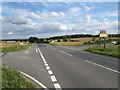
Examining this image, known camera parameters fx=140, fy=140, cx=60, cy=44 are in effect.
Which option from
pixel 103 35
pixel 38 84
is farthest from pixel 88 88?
pixel 103 35

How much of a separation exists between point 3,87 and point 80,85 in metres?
2.97

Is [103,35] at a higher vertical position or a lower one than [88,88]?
higher

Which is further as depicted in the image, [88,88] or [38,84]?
[38,84]

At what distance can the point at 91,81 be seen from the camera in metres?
6.29

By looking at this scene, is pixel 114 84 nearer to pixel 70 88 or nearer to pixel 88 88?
pixel 88 88

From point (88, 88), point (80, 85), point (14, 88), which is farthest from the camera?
point (80, 85)

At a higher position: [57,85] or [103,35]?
[103,35]

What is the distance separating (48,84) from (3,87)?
1802 millimetres

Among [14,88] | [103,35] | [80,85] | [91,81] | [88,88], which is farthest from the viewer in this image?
[103,35]

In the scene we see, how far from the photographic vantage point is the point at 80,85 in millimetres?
5734

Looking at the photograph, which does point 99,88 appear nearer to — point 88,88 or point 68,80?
point 88,88

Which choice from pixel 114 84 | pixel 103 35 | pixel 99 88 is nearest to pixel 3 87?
pixel 99 88

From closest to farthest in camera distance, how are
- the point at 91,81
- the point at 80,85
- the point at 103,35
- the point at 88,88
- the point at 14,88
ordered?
the point at 14,88 → the point at 88,88 → the point at 80,85 → the point at 91,81 → the point at 103,35

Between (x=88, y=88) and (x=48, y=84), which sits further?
(x=48, y=84)
